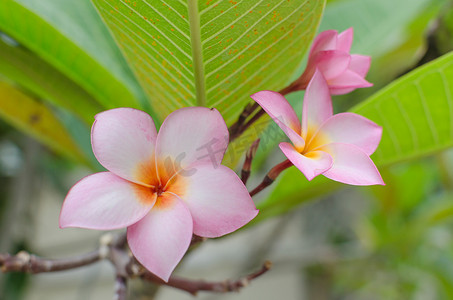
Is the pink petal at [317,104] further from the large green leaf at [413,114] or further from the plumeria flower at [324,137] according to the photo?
the large green leaf at [413,114]

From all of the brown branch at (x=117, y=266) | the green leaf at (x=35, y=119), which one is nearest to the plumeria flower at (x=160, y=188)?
the brown branch at (x=117, y=266)

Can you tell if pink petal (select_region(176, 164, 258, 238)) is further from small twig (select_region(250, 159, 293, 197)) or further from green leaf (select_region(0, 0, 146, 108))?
green leaf (select_region(0, 0, 146, 108))

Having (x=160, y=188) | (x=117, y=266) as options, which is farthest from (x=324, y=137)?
(x=117, y=266)

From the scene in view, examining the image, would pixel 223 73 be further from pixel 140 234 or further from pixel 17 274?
pixel 17 274

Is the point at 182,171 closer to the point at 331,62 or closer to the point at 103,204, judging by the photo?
the point at 103,204

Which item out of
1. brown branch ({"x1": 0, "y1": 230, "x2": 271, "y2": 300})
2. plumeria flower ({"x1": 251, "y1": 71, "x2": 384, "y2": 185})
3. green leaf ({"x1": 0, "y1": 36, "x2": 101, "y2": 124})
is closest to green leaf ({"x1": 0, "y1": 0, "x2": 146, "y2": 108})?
green leaf ({"x1": 0, "y1": 36, "x2": 101, "y2": 124})
